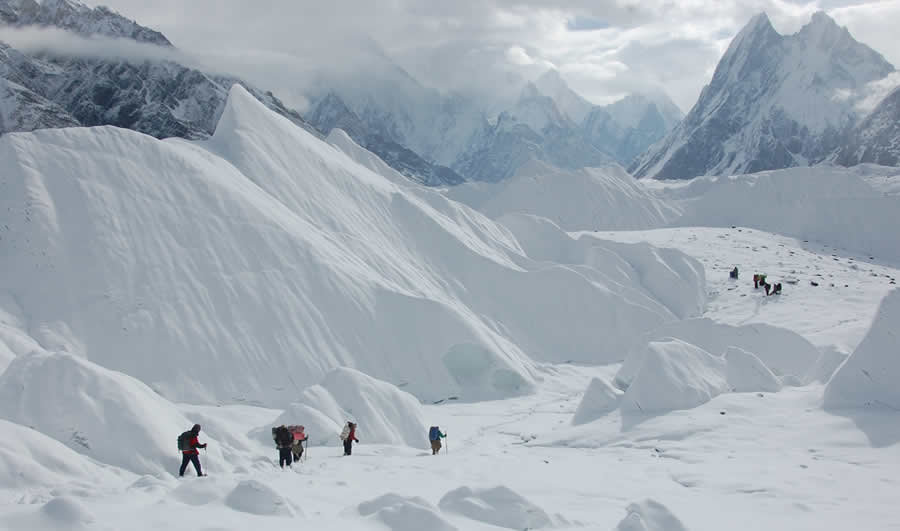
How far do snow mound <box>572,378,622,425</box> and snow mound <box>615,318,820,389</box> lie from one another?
4.81 metres

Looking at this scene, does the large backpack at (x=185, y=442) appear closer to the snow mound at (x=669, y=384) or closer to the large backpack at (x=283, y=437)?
the large backpack at (x=283, y=437)

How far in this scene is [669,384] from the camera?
28078 mm

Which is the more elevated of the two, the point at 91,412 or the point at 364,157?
the point at 364,157

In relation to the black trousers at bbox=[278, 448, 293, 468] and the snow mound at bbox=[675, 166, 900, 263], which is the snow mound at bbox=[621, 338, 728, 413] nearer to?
the black trousers at bbox=[278, 448, 293, 468]

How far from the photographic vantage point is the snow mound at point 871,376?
79.6 feet

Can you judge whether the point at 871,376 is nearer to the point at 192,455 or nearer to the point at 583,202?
the point at 192,455

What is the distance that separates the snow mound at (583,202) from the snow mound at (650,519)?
85.5 meters

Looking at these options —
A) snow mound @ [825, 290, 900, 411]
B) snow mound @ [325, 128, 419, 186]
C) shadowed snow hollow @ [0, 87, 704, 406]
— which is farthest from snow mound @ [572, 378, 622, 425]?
snow mound @ [325, 128, 419, 186]

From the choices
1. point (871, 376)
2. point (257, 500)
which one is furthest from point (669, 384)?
point (257, 500)

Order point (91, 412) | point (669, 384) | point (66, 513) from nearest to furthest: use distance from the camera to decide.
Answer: point (66, 513) < point (91, 412) < point (669, 384)

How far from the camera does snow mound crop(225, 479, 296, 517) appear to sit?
38.0 feet

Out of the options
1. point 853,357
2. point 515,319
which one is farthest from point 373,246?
point 853,357

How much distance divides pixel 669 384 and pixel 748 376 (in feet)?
15.5

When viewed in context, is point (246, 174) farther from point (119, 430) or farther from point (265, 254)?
point (119, 430)
